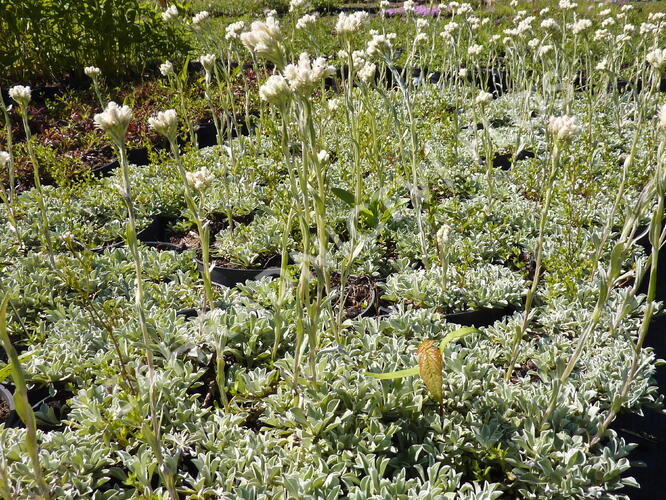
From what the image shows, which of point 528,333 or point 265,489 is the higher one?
point 265,489

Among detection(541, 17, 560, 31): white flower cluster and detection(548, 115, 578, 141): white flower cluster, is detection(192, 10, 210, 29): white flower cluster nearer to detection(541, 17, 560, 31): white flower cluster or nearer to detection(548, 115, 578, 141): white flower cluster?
detection(541, 17, 560, 31): white flower cluster

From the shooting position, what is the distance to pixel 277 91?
989 mm

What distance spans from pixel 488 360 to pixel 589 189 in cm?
128

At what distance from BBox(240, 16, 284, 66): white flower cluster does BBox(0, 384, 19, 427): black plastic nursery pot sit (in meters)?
1.15

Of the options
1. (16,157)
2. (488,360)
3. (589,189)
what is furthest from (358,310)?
(16,157)

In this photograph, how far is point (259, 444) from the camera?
3.94ft

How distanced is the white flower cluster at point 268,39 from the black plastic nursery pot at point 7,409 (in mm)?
1149

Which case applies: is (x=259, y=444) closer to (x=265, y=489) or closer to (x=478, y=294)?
(x=265, y=489)

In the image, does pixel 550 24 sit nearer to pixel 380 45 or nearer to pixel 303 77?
pixel 380 45

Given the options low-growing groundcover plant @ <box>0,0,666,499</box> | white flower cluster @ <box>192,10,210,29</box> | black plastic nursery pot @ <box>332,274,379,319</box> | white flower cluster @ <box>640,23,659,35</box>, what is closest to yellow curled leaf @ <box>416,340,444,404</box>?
low-growing groundcover plant @ <box>0,0,666,499</box>

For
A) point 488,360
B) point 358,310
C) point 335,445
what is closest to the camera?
point 335,445

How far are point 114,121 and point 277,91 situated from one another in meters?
0.29

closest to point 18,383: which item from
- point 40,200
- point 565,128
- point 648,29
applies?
point 565,128

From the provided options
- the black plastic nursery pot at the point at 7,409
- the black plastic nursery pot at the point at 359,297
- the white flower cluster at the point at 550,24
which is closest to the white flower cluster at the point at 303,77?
the black plastic nursery pot at the point at 359,297
